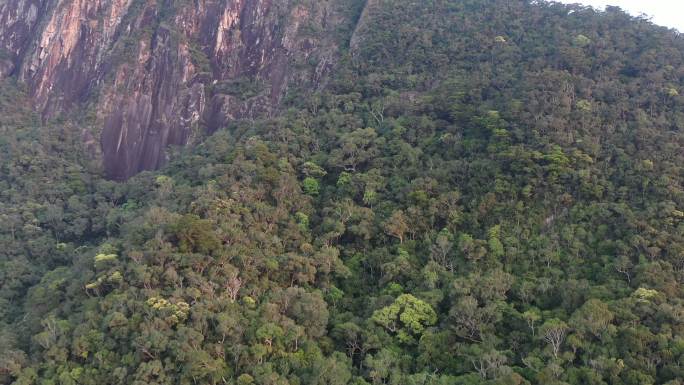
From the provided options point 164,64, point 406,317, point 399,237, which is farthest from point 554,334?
point 164,64

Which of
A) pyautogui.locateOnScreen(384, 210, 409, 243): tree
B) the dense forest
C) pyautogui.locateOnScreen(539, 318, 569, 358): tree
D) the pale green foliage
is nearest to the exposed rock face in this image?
the dense forest

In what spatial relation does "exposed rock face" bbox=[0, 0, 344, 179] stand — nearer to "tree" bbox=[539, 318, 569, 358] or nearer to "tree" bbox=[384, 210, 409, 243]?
"tree" bbox=[384, 210, 409, 243]

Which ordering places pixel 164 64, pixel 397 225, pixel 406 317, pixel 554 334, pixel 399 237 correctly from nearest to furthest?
pixel 554 334
pixel 406 317
pixel 397 225
pixel 399 237
pixel 164 64

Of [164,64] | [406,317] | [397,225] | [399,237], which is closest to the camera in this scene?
[406,317]

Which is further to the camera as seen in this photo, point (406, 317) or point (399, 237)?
point (399, 237)

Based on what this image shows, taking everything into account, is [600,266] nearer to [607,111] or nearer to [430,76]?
[607,111]

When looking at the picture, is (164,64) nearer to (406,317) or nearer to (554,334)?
(406,317)
